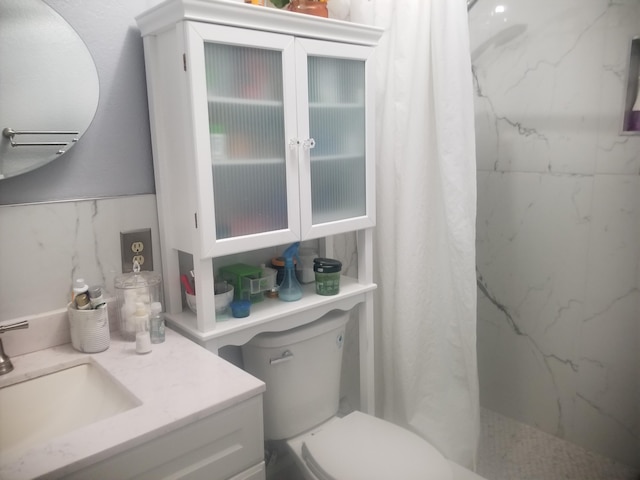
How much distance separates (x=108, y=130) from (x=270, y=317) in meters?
0.68

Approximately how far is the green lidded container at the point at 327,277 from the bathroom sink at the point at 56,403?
70 cm

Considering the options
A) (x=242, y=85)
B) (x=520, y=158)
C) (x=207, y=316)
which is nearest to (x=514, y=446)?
(x=520, y=158)

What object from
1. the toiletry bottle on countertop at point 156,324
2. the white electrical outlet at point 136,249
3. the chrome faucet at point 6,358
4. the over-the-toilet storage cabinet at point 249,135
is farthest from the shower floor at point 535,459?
the chrome faucet at point 6,358

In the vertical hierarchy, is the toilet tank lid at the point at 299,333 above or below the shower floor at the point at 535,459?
above

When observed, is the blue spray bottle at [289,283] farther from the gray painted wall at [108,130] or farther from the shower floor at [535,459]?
the shower floor at [535,459]

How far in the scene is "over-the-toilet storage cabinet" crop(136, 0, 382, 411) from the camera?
124 cm

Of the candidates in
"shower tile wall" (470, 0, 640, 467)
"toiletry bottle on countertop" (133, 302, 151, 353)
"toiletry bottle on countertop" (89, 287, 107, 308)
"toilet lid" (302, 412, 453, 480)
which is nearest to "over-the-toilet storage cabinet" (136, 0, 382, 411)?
"toiletry bottle on countertop" (133, 302, 151, 353)

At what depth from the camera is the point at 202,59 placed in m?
1.21

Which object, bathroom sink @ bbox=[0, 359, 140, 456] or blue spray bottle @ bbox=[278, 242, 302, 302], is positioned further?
blue spray bottle @ bbox=[278, 242, 302, 302]

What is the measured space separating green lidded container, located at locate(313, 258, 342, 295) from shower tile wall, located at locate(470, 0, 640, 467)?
0.93 meters

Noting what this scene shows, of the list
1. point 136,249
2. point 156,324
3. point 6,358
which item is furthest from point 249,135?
point 6,358

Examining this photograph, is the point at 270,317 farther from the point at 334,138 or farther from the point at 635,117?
the point at 635,117

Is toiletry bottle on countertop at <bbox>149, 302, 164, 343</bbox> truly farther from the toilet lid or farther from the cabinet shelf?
the toilet lid

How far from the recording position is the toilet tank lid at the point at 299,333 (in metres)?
1.52
